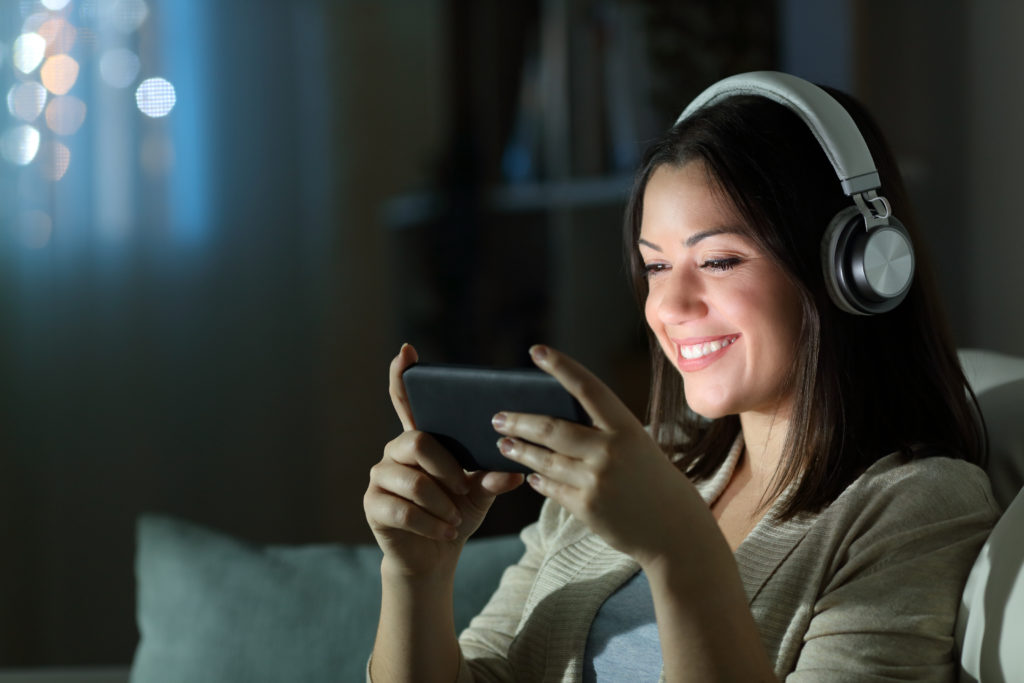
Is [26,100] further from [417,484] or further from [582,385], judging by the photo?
[582,385]

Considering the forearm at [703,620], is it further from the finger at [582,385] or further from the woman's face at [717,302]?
the woman's face at [717,302]

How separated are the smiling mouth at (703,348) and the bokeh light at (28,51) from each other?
80.3 inches

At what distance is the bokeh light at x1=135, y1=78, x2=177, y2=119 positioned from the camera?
99.2 inches

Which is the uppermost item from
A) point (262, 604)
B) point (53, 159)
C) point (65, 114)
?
point (65, 114)

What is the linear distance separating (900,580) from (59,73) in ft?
7.55

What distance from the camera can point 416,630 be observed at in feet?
3.20

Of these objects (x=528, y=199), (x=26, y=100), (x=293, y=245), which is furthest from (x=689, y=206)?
(x=26, y=100)

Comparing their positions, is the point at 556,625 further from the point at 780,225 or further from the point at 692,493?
the point at 780,225

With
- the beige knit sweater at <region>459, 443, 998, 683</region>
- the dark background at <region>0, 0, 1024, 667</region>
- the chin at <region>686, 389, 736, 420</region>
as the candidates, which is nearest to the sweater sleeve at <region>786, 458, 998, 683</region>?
the beige knit sweater at <region>459, 443, 998, 683</region>

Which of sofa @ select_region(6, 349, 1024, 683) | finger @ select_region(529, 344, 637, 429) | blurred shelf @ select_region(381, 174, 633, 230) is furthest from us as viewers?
blurred shelf @ select_region(381, 174, 633, 230)

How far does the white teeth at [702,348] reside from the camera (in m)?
0.97

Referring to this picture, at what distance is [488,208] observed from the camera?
2547 millimetres

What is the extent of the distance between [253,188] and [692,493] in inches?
84.5

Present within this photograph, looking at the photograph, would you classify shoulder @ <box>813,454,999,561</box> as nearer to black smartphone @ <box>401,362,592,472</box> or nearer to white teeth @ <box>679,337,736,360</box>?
white teeth @ <box>679,337,736,360</box>
